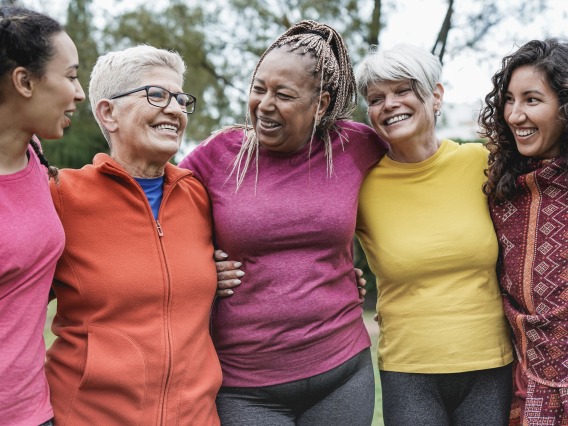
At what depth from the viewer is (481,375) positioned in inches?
110

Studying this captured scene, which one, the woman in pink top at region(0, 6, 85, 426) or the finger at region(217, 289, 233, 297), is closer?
the woman in pink top at region(0, 6, 85, 426)

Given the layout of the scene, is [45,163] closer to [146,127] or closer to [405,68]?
[146,127]

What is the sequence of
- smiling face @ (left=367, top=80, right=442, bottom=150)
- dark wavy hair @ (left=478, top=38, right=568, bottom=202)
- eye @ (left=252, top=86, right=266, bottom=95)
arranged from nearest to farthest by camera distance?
dark wavy hair @ (left=478, top=38, right=568, bottom=202) < eye @ (left=252, top=86, right=266, bottom=95) < smiling face @ (left=367, top=80, right=442, bottom=150)

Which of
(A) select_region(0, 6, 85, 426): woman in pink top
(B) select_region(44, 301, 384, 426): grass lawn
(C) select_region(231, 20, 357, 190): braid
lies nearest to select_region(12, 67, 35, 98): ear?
(A) select_region(0, 6, 85, 426): woman in pink top

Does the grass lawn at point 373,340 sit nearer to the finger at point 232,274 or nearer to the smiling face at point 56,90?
the finger at point 232,274

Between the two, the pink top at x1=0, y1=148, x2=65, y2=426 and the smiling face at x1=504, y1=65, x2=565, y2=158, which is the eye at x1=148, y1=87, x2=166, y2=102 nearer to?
the pink top at x1=0, y1=148, x2=65, y2=426

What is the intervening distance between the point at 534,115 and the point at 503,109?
0.75 feet

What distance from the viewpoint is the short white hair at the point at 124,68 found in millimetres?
2633

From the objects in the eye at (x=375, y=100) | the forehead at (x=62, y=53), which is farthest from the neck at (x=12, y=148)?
the eye at (x=375, y=100)

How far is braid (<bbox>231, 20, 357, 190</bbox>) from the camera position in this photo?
2.86 m

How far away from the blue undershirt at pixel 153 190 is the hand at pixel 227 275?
341 millimetres

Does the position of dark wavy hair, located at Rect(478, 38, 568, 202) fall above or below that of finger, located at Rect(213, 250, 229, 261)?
above

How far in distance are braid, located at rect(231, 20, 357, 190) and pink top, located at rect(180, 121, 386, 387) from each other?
3.0 inches

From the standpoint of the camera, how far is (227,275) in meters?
2.74
